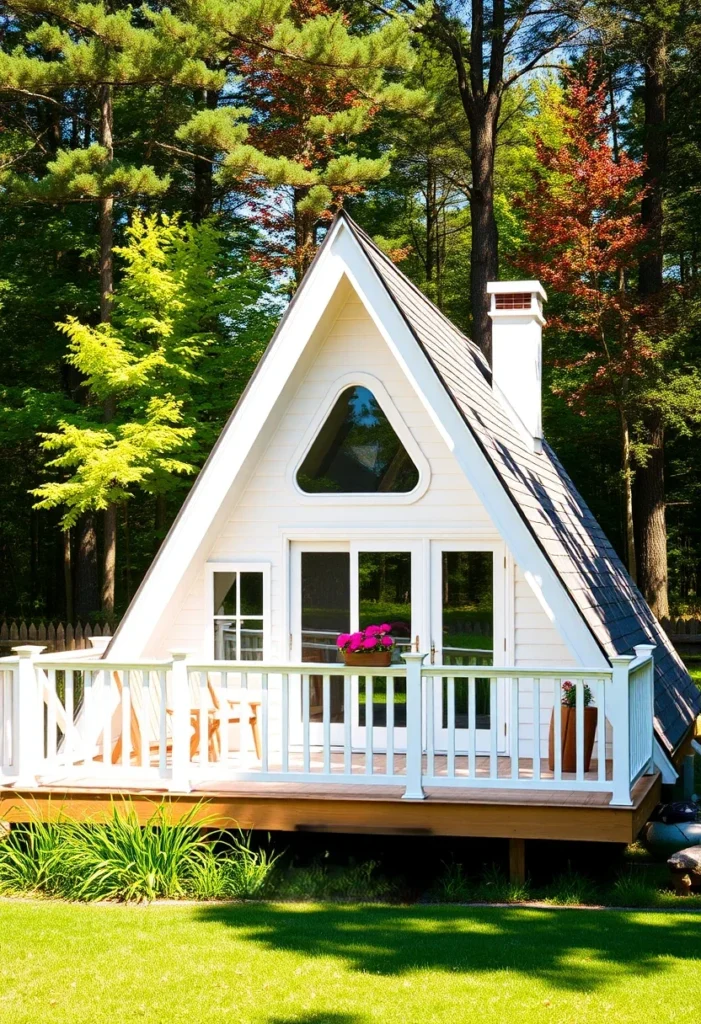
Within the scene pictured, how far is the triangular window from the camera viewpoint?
1064cm

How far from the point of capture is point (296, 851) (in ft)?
30.7

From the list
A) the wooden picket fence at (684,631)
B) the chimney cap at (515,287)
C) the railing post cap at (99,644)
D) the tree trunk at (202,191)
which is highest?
the tree trunk at (202,191)

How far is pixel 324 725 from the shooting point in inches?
340

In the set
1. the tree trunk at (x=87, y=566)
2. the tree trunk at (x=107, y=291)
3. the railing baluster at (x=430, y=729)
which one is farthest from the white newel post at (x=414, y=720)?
the tree trunk at (x=87, y=566)

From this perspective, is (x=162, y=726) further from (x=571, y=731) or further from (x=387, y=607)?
(x=571, y=731)

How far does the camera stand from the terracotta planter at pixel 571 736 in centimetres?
889

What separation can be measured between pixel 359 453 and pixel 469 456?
1547 millimetres

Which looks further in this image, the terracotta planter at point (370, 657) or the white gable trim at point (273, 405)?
the white gable trim at point (273, 405)

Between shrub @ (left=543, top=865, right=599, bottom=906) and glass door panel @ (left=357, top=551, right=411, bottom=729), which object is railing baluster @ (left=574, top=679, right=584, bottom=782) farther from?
glass door panel @ (left=357, top=551, right=411, bottom=729)

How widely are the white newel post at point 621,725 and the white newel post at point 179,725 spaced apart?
3.04 m

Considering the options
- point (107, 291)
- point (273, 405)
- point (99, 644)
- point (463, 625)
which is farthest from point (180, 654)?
point (107, 291)

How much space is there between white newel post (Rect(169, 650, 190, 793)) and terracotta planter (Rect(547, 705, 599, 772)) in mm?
2715

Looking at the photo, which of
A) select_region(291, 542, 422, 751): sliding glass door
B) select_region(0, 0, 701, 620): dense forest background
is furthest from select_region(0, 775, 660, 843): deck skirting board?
select_region(0, 0, 701, 620): dense forest background

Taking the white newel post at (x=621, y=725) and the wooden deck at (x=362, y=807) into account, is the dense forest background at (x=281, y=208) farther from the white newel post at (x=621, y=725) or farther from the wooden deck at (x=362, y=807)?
the white newel post at (x=621, y=725)
